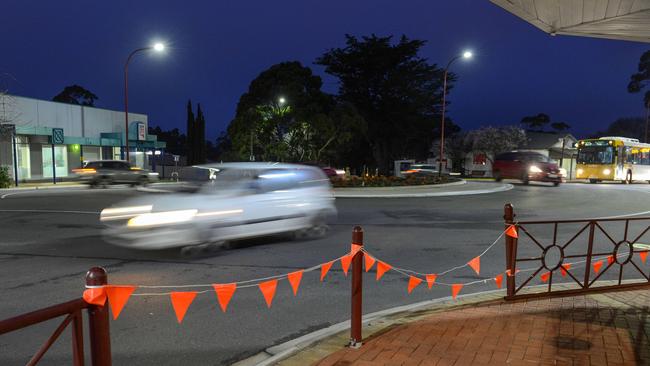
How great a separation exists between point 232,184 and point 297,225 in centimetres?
192

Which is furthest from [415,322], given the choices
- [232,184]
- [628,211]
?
[628,211]

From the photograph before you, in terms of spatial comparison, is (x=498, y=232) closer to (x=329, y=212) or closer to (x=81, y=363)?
(x=329, y=212)

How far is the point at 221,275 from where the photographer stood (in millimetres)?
6895

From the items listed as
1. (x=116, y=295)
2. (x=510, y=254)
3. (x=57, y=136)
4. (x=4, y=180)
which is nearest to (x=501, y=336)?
(x=510, y=254)

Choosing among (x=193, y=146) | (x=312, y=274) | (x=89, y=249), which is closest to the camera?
(x=312, y=274)

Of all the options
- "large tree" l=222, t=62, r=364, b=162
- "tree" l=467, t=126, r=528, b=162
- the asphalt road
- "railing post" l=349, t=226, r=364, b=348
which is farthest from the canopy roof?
"tree" l=467, t=126, r=528, b=162

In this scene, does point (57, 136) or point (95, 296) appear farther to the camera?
point (57, 136)

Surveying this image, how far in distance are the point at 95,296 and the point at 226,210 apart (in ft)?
21.0

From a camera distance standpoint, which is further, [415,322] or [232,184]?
[232,184]

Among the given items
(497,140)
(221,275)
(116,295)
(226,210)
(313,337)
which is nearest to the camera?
(116,295)

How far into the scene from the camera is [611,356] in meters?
3.89

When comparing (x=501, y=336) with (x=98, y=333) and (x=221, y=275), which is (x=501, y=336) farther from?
(x=221, y=275)

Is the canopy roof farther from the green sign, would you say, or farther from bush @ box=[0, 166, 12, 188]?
the green sign

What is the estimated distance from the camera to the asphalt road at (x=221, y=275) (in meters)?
4.47
